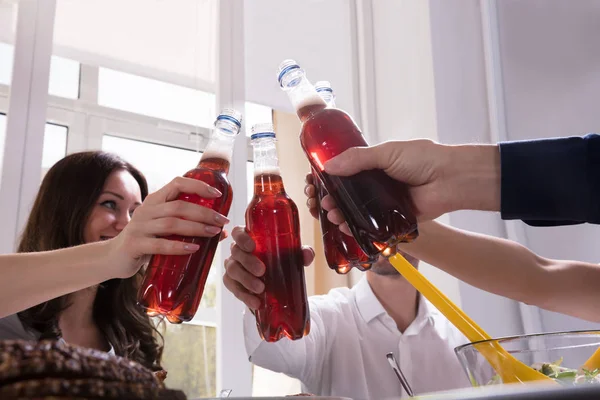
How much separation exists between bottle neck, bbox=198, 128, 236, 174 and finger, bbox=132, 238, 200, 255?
115 mm

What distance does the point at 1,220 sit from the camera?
64.7 inches

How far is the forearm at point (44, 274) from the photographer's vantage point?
886mm

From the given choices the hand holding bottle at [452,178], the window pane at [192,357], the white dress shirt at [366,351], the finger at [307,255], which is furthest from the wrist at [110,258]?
the window pane at [192,357]

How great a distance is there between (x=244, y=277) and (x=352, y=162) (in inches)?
8.3

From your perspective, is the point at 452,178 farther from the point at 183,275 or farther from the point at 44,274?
the point at 44,274

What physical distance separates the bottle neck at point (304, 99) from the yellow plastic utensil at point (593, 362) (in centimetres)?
43

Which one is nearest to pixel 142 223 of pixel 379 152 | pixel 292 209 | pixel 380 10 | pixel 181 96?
pixel 292 209

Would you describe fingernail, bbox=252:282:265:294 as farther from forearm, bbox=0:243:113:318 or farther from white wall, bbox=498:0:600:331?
white wall, bbox=498:0:600:331

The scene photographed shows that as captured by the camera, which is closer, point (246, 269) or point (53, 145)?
point (246, 269)

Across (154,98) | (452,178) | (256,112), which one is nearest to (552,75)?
(256,112)

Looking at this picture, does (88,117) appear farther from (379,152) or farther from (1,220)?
(379,152)

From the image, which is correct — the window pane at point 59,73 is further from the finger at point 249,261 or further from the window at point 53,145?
the finger at point 249,261

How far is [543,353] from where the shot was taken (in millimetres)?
651

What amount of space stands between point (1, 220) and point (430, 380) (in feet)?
4.30
